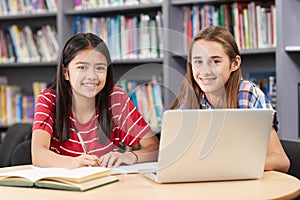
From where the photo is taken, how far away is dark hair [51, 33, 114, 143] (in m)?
2.12

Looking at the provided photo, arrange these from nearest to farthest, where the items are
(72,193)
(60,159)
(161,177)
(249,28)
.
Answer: (72,193) < (161,177) < (60,159) < (249,28)

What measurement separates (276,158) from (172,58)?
163cm

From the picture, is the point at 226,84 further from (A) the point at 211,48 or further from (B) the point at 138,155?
(B) the point at 138,155

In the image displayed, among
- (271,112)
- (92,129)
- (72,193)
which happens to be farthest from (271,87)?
(72,193)

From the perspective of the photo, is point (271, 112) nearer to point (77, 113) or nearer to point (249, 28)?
point (77, 113)

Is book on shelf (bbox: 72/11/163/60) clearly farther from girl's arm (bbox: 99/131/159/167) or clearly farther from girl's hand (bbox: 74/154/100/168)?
girl's hand (bbox: 74/154/100/168)

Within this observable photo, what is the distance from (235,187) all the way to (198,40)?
2.45 feet

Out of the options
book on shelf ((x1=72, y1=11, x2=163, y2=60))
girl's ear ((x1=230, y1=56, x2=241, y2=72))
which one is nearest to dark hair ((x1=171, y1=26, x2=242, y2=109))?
girl's ear ((x1=230, y1=56, x2=241, y2=72))

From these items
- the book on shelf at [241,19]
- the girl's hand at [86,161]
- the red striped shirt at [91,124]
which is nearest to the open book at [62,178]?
the girl's hand at [86,161]

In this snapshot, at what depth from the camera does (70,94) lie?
2.17m

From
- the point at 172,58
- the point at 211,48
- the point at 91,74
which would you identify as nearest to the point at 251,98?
the point at 211,48

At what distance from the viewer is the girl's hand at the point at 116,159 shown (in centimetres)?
181

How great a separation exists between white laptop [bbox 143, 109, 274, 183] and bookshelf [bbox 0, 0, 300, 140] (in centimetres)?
71

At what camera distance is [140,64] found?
367 centimetres
